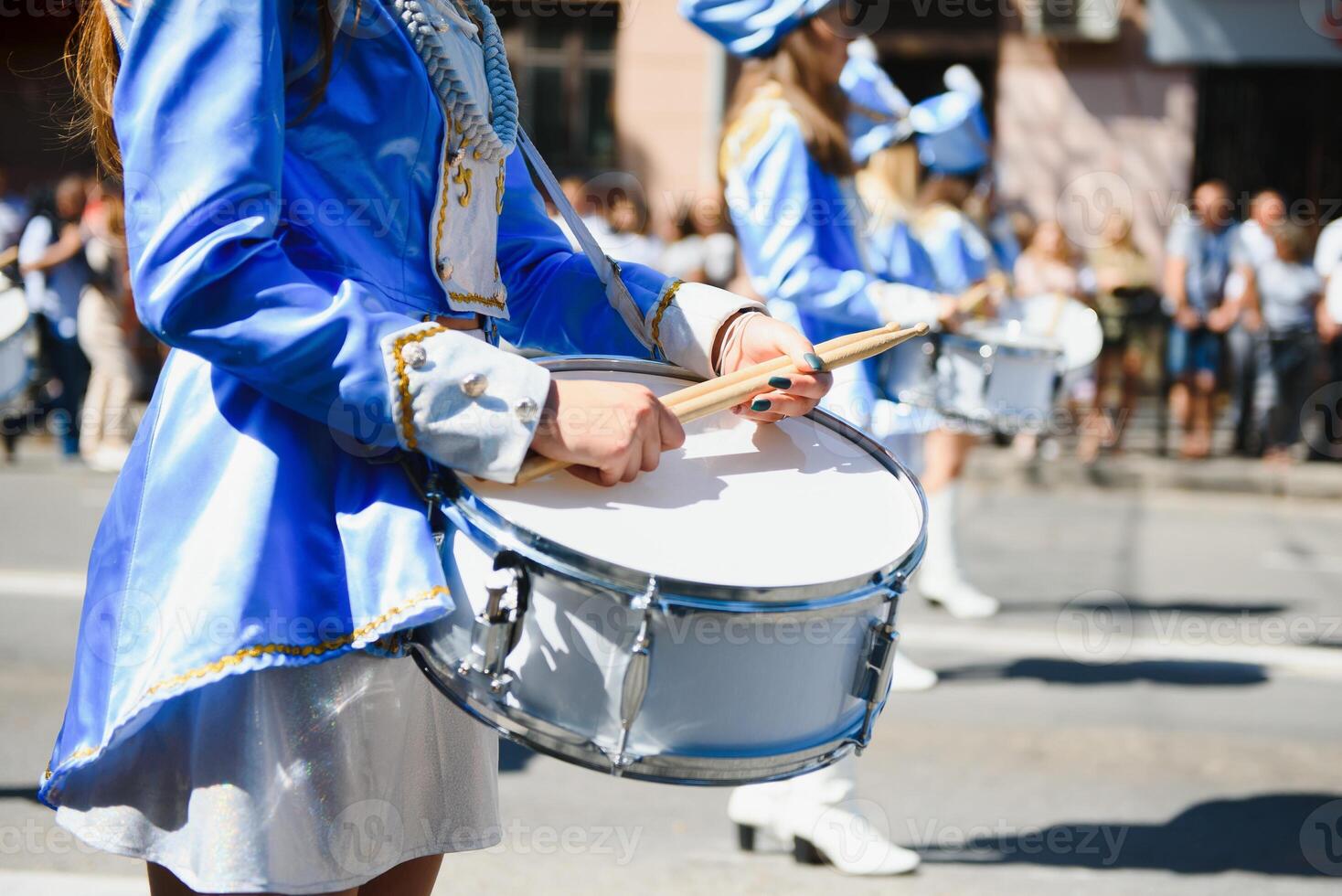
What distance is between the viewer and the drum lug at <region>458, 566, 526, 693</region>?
1.55 metres

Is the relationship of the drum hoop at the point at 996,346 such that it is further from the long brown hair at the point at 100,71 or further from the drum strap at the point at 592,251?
the long brown hair at the point at 100,71

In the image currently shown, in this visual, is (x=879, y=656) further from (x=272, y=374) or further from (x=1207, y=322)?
(x=1207, y=322)

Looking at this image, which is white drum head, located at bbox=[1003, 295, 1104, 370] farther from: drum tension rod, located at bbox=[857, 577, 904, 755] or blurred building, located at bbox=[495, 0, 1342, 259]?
blurred building, located at bbox=[495, 0, 1342, 259]

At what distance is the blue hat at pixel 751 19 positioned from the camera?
12.5ft

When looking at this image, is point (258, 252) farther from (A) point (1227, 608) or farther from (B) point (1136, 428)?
(B) point (1136, 428)

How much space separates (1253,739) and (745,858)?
2.08 m

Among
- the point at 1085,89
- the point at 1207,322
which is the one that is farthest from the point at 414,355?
the point at 1085,89

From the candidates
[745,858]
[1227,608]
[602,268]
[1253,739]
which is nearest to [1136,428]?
[1227,608]

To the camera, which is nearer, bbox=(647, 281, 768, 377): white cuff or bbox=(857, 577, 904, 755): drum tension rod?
bbox=(857, 577, 904, 755): drum tension rod

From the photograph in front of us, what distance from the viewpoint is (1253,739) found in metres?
4.82

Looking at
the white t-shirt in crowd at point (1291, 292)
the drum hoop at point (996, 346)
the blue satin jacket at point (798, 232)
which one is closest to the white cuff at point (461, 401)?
the blue satin jacket at point (798, 232)

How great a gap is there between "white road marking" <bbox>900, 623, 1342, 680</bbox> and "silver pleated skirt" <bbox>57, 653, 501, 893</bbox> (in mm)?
4330

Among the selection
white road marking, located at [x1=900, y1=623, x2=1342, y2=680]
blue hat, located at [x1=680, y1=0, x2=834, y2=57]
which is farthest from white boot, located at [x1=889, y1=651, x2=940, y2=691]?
blue hat, located at [x1=680, y1=0, x2=834, y2=57]

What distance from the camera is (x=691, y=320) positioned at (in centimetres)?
202
